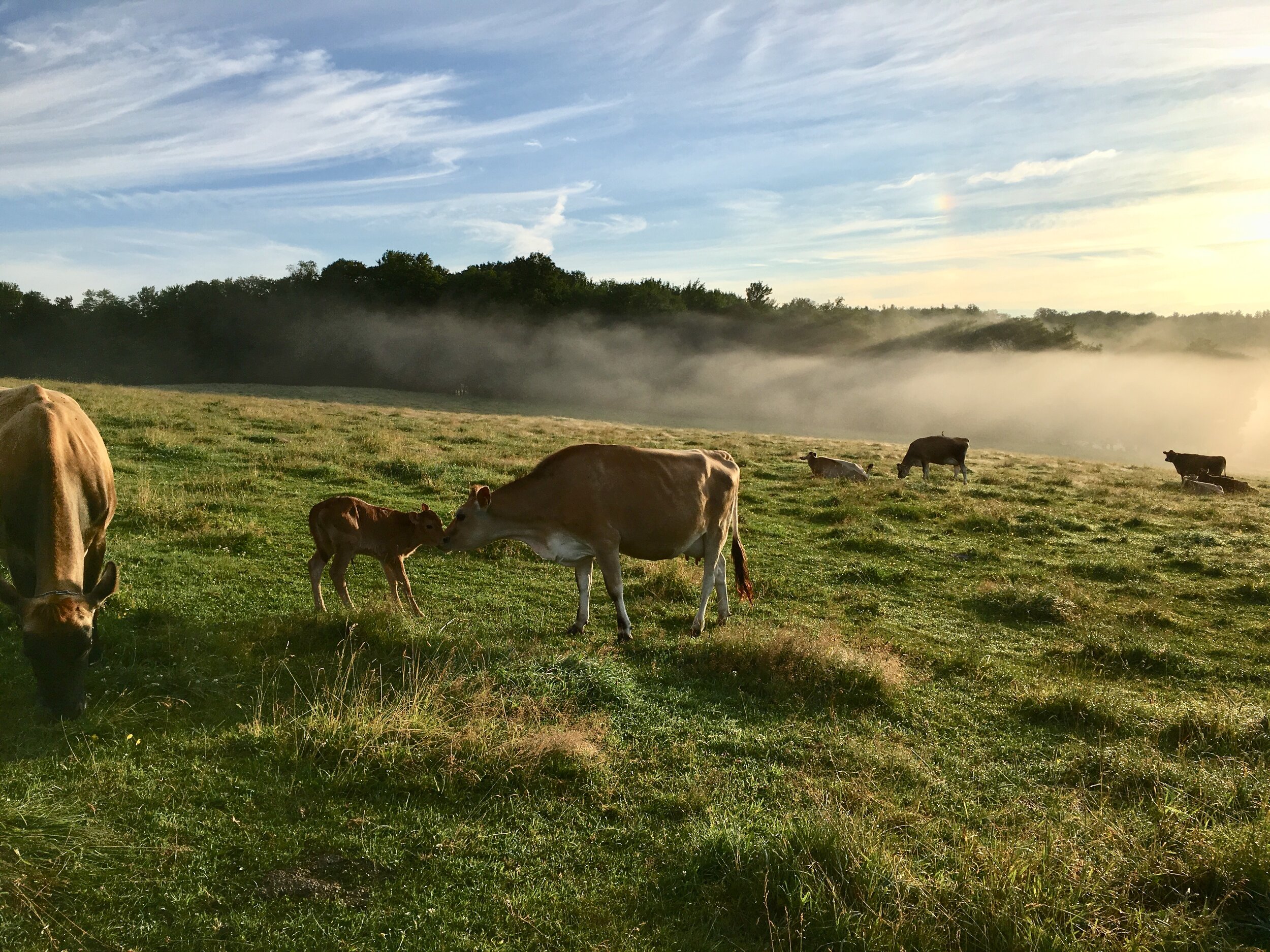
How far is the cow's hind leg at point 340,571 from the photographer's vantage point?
9430 mm

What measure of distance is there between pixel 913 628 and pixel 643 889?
7435 millimetres

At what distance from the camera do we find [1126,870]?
4570 mm

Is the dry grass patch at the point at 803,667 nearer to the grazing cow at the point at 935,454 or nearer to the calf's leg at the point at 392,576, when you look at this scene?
the calf's leg at the point at 392,576

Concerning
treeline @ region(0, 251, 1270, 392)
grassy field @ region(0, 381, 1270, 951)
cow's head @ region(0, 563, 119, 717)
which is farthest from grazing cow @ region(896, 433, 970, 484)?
treeline @ region(0, 251, 1270, 392)

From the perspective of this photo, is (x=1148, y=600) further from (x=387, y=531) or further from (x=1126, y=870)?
(x=387, y=531)

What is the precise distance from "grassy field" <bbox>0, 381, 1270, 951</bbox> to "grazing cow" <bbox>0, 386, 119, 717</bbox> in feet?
1.53

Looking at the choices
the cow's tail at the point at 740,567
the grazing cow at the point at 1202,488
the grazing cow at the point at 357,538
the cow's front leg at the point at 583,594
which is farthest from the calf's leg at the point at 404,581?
the grazing cow at the point at 1202,488

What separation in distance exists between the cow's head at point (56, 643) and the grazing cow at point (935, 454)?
86.4 ft

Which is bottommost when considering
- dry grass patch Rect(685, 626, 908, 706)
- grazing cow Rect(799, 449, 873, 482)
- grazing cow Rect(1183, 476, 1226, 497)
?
grazing cow Rect(1183, 476, 1226, 497)

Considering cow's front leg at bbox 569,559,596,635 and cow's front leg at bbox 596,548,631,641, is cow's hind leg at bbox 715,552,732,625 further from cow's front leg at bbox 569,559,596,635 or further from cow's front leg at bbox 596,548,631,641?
cow's front leg at bbox 569,559,596,635

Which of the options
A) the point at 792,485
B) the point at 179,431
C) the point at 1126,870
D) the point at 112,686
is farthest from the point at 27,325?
the point at 1126,870

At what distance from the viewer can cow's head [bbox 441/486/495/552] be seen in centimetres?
936

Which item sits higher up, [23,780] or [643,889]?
[23,780]

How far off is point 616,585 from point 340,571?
349cm
